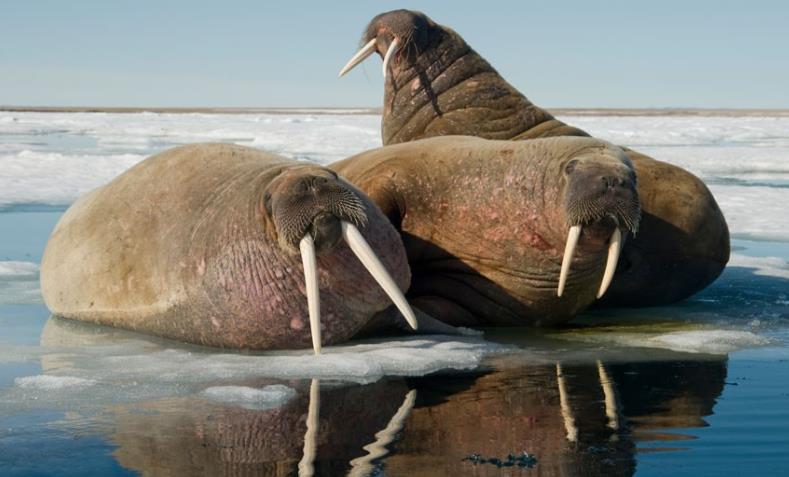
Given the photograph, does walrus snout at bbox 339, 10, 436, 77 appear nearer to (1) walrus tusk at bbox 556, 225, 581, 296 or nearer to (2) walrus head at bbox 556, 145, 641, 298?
(2) walrus head at bbox 556, 145, 641, 298

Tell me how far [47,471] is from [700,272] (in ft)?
15.6

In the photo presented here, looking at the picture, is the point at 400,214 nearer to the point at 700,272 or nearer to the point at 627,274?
the point at 627,274

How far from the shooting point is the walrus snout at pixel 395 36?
894cm

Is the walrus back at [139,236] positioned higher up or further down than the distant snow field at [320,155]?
higher up

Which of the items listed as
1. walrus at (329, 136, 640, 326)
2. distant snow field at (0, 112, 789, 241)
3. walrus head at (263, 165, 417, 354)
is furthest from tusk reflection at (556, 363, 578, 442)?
distant snow field at (0, 112, 789, 241)

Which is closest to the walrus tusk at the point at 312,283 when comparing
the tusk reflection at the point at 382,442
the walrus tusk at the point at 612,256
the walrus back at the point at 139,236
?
the tusk reflection at the point at 382,442

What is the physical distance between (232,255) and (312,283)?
72 cm

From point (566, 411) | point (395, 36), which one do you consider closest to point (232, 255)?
point (566, 411)

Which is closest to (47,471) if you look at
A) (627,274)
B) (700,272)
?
(627,274)

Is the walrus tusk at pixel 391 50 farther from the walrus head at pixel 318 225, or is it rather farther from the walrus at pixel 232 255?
the walrus head at pixel 318 225

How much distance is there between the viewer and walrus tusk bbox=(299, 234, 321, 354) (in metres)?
→ 4.61

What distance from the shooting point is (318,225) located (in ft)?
15.5

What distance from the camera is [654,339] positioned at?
5.54m

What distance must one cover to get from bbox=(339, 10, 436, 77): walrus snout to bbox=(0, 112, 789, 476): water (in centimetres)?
312
